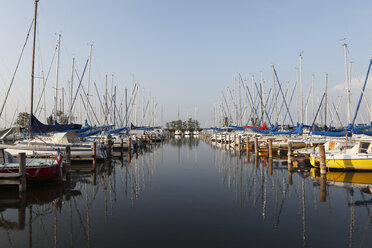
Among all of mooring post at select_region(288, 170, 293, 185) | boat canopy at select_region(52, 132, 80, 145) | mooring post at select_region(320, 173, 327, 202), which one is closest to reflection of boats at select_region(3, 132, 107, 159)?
boat canopy at select_region(52, 132, 80, 145)

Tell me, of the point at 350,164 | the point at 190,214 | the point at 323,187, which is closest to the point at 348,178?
the point at 350,164

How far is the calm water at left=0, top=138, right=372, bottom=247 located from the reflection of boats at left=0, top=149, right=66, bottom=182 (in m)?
0.73

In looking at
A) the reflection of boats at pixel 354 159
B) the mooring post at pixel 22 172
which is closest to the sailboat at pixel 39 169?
the mooring post at pixel 22 172

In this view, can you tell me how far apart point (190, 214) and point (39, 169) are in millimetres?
9380

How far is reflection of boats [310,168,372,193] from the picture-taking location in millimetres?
14211

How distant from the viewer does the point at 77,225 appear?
29.4ft

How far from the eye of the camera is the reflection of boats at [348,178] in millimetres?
14211

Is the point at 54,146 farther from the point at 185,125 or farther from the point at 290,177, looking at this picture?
the point at 185,125

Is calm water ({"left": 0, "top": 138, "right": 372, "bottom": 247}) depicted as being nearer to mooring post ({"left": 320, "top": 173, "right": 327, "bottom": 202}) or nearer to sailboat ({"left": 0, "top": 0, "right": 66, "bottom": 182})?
mooring post ({"left": 320, "top": 173, "right": 327, "bottom": 202})

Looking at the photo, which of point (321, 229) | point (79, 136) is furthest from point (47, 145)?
point (321, 229)

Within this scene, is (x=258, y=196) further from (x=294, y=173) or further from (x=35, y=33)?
(x=35, y=33)

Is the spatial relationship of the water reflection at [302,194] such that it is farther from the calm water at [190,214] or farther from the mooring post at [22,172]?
the mooring post at [22,172]

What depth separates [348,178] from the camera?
15.9 meters

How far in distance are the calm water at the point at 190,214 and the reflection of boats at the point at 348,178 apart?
0.28m
